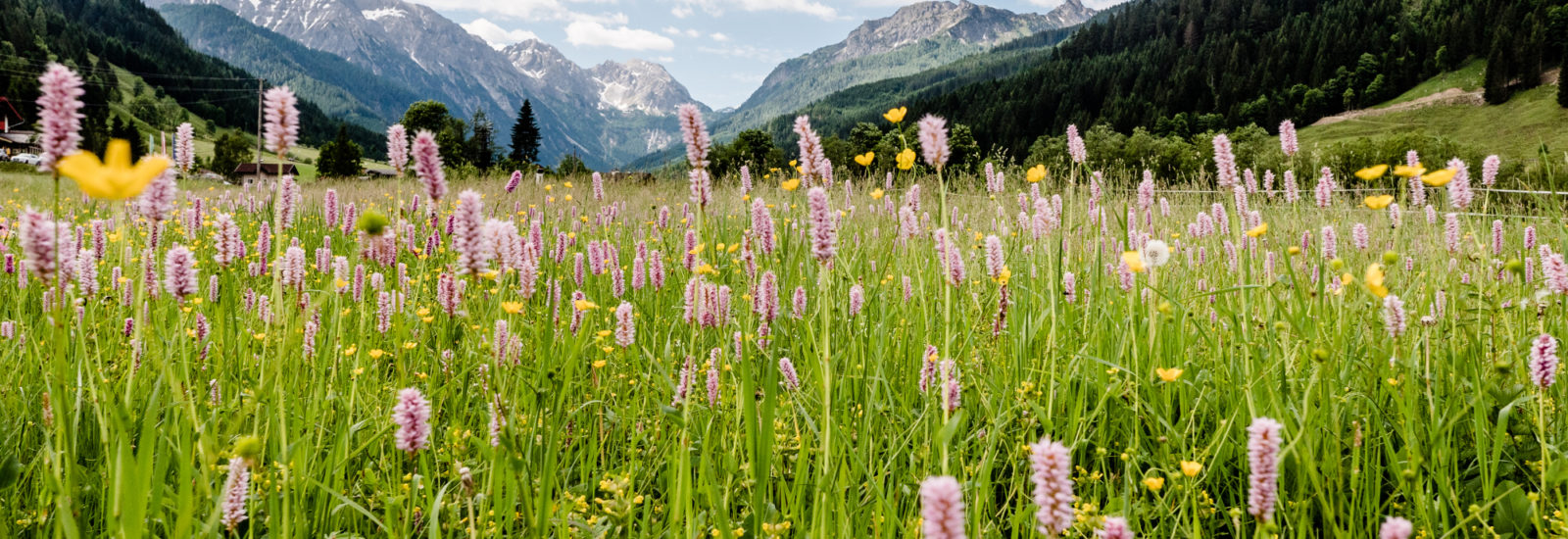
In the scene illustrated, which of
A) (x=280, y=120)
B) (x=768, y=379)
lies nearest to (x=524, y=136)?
(x=280, y=120)

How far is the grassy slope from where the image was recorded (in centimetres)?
5053

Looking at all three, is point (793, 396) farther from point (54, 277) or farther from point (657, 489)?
point (54, 277)

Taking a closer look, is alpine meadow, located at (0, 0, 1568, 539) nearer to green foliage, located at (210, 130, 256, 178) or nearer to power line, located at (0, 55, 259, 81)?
green foliage, located at (210, 130, 256, 178)

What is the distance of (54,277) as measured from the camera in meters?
0.95

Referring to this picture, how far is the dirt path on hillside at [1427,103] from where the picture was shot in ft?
214

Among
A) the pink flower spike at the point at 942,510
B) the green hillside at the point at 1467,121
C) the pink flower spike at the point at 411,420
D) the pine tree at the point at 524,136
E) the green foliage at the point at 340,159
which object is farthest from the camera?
the pine tree at the point at 524,136

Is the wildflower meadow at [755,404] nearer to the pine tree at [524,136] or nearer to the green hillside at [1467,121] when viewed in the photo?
the green hillside at [1467,121]

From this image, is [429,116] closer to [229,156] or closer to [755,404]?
[229,156]

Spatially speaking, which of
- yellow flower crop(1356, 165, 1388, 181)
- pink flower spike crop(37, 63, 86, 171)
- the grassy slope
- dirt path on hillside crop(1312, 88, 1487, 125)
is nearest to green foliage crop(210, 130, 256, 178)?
pink flower spike crop(37, 63, 86, 171)

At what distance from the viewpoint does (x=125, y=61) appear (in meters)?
127

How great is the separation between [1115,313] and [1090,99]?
9720 cm

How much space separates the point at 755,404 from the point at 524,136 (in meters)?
87.4

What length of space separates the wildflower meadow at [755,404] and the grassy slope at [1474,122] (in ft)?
179

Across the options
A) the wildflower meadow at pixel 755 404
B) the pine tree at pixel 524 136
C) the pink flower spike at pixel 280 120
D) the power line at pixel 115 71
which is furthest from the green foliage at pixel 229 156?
the pink flower spike at pixel 280 120
